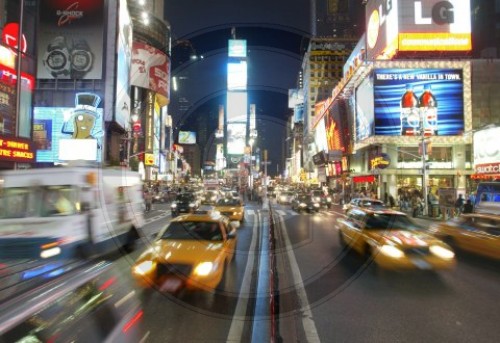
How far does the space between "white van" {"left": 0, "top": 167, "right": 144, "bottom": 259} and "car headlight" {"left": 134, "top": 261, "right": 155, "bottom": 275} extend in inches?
109

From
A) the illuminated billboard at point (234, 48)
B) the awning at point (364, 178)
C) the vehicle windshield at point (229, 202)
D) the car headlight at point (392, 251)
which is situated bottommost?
the car headlight at point (392, 251)

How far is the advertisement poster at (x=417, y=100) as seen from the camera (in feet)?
157

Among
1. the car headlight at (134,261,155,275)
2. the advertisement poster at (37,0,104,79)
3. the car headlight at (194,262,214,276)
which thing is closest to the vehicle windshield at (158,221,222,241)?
the car headlight at (134,261,155,275)

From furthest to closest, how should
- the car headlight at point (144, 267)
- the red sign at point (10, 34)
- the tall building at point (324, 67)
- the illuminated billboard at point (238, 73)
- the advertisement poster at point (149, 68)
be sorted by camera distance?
the tall building at point (324, 67)
the advertisement poster at point (149, 68)
the red sign at point (10, 34)
the illuminated billboard at point (238, 73)
the car headlight at point (144, 267)

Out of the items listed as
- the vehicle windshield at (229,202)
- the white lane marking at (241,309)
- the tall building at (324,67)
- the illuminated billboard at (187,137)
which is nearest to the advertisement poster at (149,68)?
the illuminated billboard at (187,137)

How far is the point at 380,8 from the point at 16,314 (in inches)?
2327

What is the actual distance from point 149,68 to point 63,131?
4030cm

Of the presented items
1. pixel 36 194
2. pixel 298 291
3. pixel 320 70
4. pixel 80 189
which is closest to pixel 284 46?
pixel 298 291

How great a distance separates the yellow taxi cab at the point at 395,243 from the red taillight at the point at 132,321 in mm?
5631

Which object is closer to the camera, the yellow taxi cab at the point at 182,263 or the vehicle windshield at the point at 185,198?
the yellow taxi cab at the point at 182,263

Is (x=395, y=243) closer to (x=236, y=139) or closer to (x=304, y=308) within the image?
(x=304, y=308)

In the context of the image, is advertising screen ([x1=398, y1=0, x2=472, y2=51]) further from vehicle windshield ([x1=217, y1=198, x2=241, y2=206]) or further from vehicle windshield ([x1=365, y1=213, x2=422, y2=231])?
vehicle windshield ([x1=365, y1=213, x2=422, y2=231])

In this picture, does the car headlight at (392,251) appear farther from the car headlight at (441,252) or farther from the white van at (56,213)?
the white van at (56,213)

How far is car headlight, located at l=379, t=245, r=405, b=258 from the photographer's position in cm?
941
